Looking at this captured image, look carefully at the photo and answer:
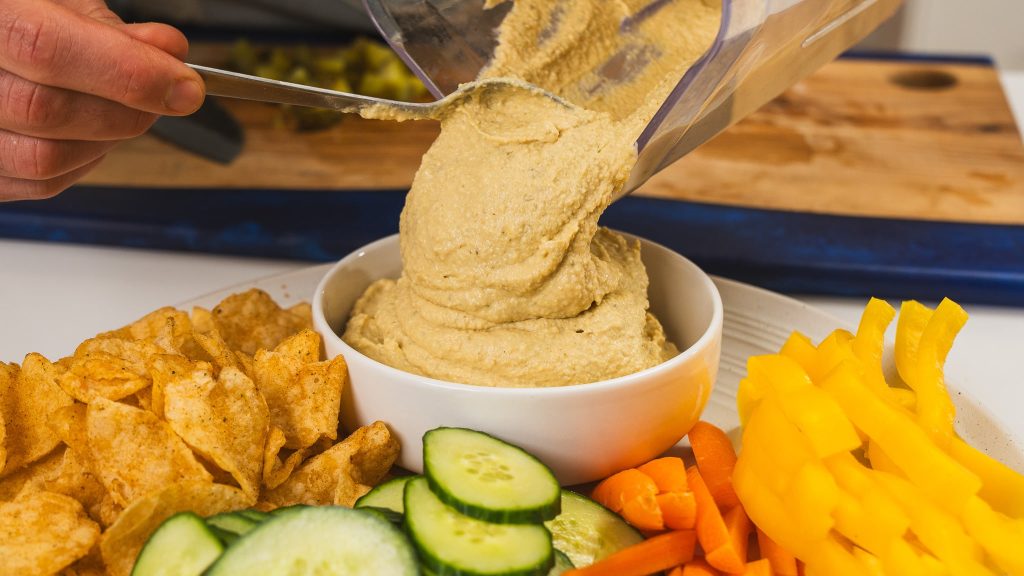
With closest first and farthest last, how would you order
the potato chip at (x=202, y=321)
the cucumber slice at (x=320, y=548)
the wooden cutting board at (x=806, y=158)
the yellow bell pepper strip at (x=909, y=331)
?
the cucumber slice at (x=320, y=548) < the yellow bell pepper strip at (x=909, y=331) < the potato chip at (x=202, y=321) < the wooden cutting board at (x=806, y=158)

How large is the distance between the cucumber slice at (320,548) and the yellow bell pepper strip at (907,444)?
0.68m

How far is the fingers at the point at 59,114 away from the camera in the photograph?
1453mm

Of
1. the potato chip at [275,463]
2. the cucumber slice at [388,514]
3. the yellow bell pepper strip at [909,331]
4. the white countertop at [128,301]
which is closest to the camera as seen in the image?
the cucumber slice at [388,514]

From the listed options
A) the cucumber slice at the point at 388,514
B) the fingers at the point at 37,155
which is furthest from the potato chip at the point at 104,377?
the cucumber slice at the point at 388,514

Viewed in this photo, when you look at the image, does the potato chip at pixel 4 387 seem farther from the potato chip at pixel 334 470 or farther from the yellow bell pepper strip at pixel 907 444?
the yellow bell pepper strip at pixel 907 444

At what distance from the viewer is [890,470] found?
1.41 meters

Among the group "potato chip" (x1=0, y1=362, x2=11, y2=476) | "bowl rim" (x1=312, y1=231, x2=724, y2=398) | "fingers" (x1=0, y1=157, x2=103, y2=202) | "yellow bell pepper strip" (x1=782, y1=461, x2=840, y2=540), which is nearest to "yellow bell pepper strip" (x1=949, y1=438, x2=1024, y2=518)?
"yellow bell pepper strip" (x1=782, y1=461, x2=840, y2=540)

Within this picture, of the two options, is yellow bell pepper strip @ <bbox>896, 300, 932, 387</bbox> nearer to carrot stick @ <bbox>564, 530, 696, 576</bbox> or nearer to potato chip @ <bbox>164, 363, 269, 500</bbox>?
carrot stick @ <bbox>564, 530, 696, 576</bbox>

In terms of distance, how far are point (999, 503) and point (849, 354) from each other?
1.01ft

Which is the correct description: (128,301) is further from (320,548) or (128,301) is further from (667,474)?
(667,474)

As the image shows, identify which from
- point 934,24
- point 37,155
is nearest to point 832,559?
point 37,155

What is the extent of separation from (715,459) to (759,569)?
242 mm

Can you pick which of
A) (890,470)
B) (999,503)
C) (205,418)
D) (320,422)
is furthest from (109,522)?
(999,503)

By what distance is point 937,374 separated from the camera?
1.52 m
